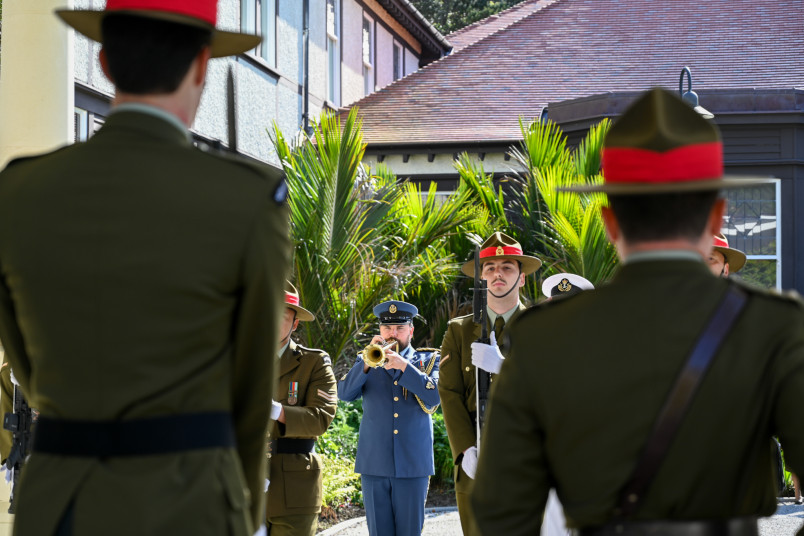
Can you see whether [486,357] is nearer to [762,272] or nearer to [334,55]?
[762,272]

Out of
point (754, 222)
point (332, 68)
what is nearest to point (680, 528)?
point (754, 222)

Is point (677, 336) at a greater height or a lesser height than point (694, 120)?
lesser

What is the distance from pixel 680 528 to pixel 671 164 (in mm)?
772

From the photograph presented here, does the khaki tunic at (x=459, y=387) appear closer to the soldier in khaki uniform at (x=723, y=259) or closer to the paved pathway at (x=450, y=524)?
the soldier in khaki uniform at (x=723, y=259)

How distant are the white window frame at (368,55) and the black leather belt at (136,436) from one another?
22.5 metres

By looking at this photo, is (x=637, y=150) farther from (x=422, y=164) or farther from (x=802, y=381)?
(x=422, y=164)

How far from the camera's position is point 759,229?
55.6 ft

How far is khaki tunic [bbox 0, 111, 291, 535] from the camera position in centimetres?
227

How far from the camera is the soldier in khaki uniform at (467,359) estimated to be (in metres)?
6.66

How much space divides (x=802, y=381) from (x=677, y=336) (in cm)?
26

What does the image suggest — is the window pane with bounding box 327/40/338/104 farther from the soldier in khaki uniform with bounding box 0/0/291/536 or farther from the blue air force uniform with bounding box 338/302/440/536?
the soldier in khaki uniform with bounding box 0/0/291/536

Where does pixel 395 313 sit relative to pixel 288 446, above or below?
above

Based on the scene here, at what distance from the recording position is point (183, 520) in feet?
7.39

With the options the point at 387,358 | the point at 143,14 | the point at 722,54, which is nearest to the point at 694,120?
the point at 143,14
